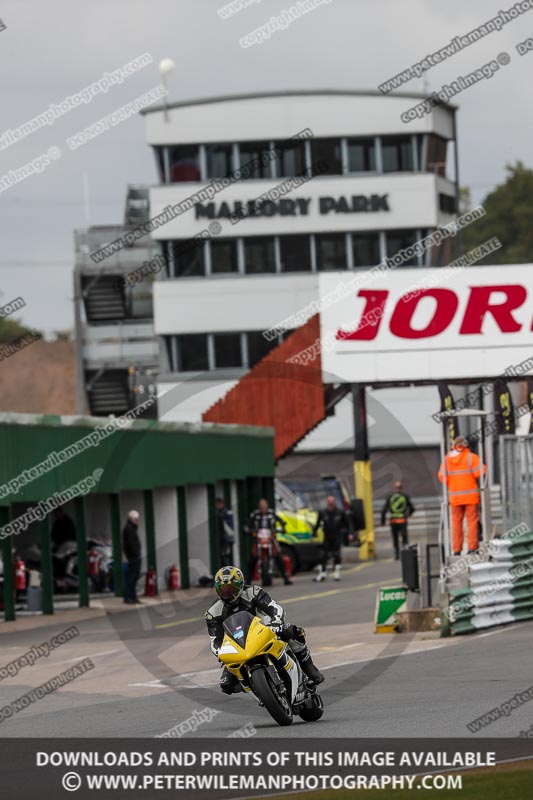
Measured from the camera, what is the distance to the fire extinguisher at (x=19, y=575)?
30203mm

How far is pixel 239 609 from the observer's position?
1332 centimetres

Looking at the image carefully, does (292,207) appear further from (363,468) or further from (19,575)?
(19,575)

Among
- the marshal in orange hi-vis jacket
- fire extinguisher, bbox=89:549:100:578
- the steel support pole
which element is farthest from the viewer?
the steel support pole

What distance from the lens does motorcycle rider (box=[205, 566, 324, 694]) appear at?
1317 centimetres

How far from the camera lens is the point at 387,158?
67750 millimetres

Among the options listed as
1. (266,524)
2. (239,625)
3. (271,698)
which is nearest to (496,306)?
(266,524)

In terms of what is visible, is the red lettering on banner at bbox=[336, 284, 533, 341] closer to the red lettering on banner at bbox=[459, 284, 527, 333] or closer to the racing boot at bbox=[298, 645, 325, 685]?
the red lettering on banner at bbox=[459, 284, 527, 333]

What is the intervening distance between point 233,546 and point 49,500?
9.90m

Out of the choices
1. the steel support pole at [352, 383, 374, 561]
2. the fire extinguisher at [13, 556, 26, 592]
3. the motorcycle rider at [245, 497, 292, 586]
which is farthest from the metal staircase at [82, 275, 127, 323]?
the fire extinguisher at [13, 556, 26, 592]

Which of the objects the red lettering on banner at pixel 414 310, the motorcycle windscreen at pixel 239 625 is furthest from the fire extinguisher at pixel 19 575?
the motorcycle windscreen at pixel 239 625

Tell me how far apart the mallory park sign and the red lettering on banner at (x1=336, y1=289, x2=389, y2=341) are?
24.2m

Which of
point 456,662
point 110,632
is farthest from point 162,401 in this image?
point 456,662

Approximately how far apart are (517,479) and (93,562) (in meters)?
10.6

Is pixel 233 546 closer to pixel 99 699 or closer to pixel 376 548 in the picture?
pixel 376 548
